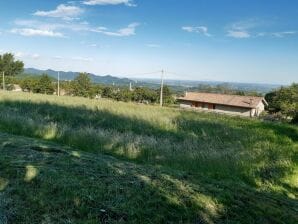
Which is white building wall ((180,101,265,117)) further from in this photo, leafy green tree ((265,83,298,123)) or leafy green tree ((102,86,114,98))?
leafy green tree ((102,86,114,98))

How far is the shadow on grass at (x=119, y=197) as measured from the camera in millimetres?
3467

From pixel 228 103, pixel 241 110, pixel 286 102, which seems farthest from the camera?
pixel 228 103

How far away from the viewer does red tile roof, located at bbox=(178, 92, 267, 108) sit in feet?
223

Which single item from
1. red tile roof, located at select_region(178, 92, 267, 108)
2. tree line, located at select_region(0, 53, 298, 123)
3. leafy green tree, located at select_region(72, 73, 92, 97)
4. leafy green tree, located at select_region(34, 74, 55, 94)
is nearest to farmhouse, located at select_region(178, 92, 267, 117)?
red tile roof, located at select_region(178, 92, 267, 108)

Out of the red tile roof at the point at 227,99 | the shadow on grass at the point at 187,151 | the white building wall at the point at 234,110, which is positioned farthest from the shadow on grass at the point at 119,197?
the white building wall at the point at 234,110

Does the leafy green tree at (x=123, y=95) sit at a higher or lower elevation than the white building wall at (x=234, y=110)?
higher

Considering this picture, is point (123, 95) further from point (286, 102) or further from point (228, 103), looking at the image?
point (286, 102)

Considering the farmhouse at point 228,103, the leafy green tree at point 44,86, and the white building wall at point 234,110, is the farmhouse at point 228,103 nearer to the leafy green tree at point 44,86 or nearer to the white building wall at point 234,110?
the white building wall at point 234,110

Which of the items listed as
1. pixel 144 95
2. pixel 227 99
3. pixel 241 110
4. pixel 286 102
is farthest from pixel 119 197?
pixel 144 95

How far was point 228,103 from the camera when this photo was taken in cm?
7075

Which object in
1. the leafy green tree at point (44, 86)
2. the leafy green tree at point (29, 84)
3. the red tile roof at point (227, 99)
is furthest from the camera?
the leafy green tree at point (29, 84)

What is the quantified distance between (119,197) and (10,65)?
83114 millimetres

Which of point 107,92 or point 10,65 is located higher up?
point 10,65

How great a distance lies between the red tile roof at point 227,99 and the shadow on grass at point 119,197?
6486 centimetres
